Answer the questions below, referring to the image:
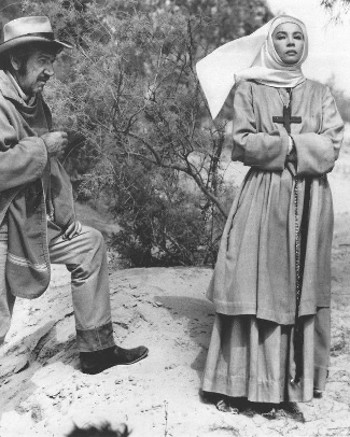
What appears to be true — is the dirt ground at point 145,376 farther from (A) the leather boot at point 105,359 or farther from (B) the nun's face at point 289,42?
(B) the nun's face at point 289,42

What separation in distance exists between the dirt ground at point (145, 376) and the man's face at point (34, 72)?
71.0 inches

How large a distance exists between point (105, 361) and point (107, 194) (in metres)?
2.53

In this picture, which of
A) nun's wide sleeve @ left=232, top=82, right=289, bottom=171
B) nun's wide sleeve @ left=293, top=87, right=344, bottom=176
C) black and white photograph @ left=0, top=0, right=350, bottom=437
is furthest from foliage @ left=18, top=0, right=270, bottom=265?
nun's wide sleeve @ left=293, top=87, right=344, bottom=176

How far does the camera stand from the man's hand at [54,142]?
3924mm

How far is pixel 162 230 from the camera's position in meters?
6.67

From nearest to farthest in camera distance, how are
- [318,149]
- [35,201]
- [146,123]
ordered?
[318,149]
[35,201]
[146,123]

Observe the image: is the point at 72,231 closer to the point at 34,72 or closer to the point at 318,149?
the point at 34,72

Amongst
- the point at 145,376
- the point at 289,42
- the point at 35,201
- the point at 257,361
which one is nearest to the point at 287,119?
the point at 289,42

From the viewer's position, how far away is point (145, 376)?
4309 mm

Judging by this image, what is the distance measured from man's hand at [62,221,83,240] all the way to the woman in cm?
89

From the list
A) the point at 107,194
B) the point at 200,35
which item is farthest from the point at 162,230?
the point at 200,35

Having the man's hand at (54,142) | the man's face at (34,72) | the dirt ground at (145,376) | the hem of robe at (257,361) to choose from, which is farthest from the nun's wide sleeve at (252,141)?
the dirt ground at (145,376)

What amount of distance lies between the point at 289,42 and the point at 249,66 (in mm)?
335

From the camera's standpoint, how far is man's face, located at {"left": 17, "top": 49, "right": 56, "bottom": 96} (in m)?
3.88
